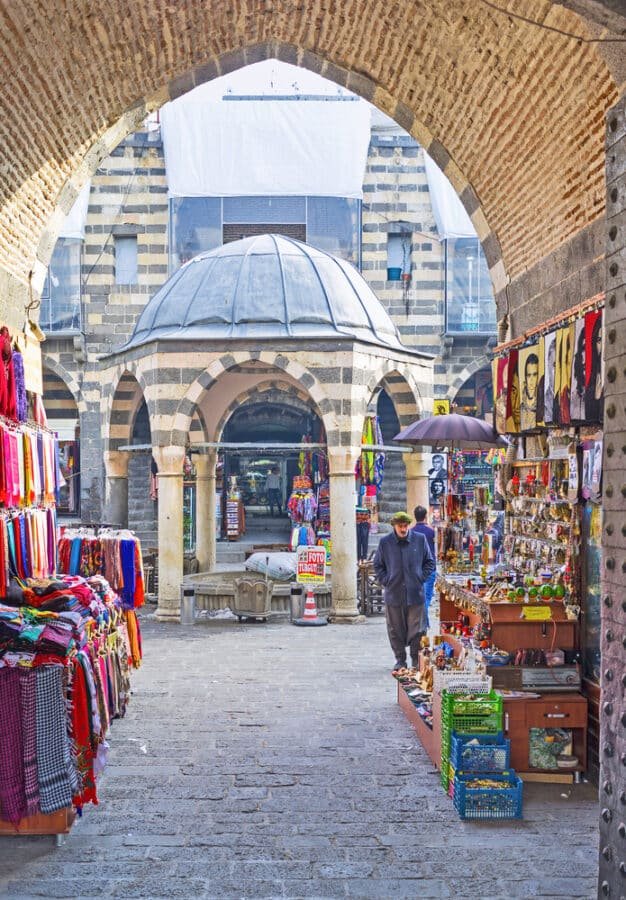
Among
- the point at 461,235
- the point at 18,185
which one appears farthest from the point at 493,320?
the point at 18,185

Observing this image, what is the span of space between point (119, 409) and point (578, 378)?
1043 cm

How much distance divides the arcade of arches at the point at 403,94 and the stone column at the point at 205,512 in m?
9.14

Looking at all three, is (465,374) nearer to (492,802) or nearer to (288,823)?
(492,802)

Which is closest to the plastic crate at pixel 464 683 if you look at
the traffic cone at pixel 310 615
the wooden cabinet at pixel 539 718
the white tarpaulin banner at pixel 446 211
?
the wooden cabinet at pixel 539 718

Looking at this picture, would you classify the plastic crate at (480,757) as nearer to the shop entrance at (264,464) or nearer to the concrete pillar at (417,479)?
the concrete pillar at (417,479)

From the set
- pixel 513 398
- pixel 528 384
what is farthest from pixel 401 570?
pixel 528 384

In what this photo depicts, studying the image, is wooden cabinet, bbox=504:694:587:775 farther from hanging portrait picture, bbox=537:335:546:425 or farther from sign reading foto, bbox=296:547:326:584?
sign reading foto, bbox=296:547:326:584

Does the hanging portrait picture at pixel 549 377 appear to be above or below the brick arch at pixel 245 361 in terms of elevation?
below

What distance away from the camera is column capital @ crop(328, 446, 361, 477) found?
13.6 metres

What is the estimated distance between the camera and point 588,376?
19.1ft

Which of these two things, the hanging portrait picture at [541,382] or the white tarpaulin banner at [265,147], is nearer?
the hanging portrait picture at [541,382]

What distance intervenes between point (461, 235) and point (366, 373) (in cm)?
786

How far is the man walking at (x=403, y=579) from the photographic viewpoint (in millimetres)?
8992

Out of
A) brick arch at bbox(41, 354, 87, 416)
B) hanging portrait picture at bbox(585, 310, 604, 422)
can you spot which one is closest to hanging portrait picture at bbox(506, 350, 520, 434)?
hanging portrait picture at bbox(585, 310, 604, 422)
